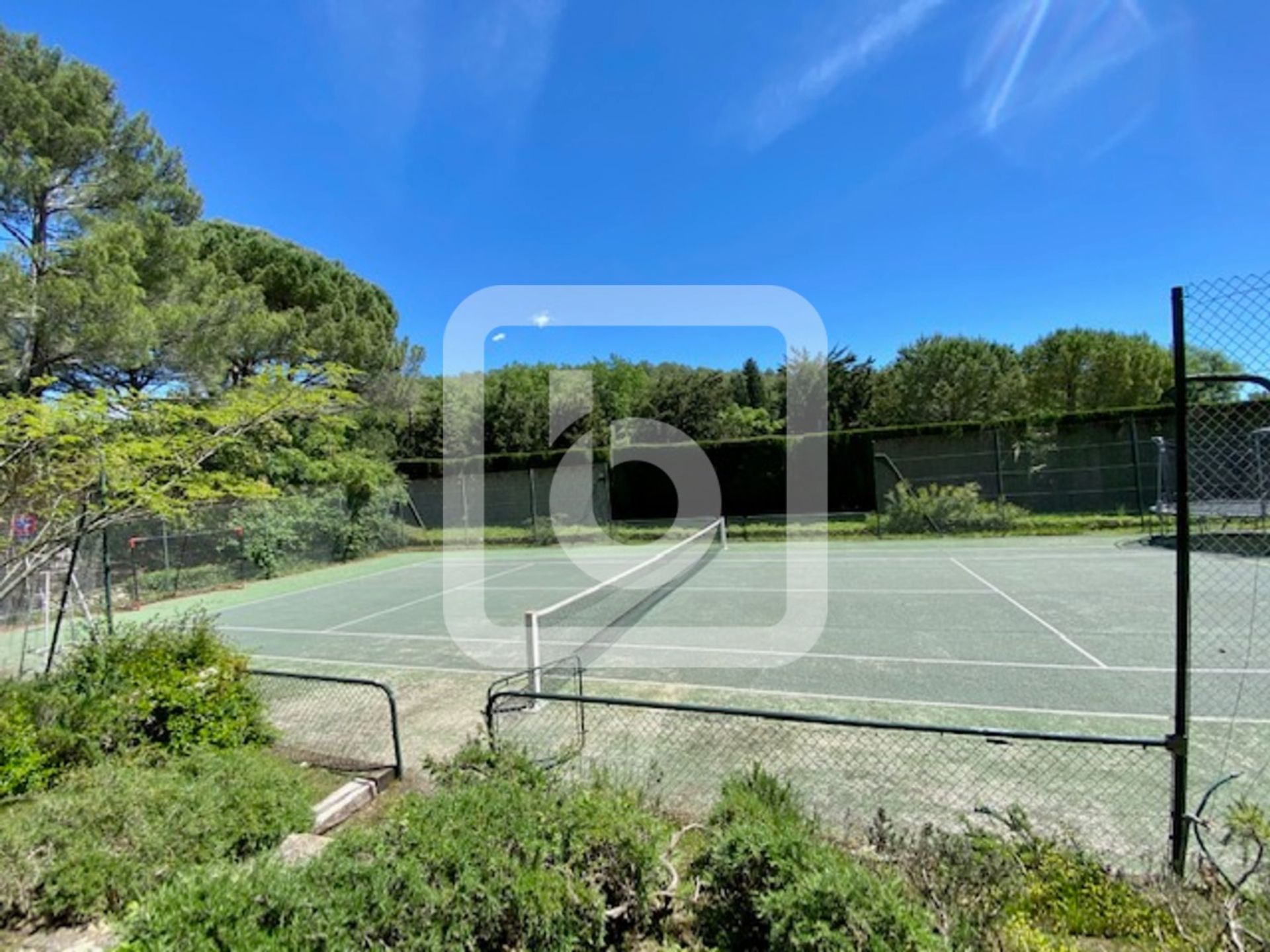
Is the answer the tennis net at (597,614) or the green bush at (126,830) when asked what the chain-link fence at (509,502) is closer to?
the tennis net at (597,614)

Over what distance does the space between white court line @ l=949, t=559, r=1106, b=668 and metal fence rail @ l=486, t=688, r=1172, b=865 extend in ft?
7.93

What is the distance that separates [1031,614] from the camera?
805 cm

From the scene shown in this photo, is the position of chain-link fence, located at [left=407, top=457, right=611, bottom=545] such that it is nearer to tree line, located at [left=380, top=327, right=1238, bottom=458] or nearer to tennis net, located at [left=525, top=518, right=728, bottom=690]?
tree line, located at [left=380, top=327, right=1238, bottom=458]

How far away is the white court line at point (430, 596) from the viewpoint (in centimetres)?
1023

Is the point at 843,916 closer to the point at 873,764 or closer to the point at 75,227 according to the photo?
the point at 873,764

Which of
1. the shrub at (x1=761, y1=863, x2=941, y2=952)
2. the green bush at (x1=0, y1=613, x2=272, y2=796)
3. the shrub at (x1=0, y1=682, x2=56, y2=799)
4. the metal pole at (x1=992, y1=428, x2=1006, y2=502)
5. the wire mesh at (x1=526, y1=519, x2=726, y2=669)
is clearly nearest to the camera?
the shrub at (x1=761, y1=863, x2=941, y2=952)

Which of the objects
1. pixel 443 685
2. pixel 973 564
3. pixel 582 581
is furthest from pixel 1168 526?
pixel 443 685

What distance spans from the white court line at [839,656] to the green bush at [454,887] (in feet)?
14.8

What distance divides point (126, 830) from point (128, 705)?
170cm

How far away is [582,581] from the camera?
13.1 m

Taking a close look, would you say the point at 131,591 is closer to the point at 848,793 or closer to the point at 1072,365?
the point at 848,793

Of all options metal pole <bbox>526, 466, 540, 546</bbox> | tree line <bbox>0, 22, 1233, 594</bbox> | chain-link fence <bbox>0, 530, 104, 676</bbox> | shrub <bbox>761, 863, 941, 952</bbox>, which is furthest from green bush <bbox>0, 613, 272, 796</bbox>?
metal pole <bbox>526, 466, 540, 546</bbox>

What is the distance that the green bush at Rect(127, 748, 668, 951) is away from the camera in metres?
1.82

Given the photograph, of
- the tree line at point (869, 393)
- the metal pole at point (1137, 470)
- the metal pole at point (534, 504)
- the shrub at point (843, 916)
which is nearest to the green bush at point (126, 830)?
the shrub at point (843, 916)
